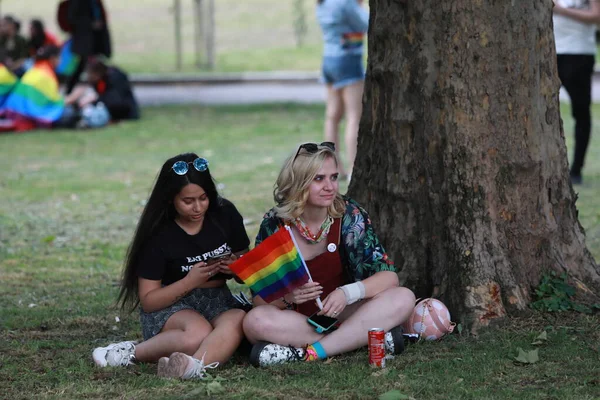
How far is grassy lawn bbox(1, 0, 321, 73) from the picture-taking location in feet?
77.6

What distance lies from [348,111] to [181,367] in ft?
16.7

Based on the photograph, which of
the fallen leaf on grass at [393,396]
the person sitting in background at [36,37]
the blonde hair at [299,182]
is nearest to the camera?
the fallen leaf on grass at [393,396]

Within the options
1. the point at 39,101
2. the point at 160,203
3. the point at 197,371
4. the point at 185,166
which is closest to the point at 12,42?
the point at 39,101

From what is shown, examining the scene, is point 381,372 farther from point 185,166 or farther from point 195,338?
point 185,166

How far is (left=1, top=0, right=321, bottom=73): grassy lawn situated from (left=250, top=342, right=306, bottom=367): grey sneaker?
1762 cm

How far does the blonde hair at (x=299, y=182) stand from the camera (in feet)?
14.1

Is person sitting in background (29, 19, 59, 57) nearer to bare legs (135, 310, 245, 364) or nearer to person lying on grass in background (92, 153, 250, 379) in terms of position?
person lying on grass in background (92, 153, 250, 379)

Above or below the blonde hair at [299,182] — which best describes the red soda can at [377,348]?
below

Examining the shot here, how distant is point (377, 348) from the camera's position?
159 inches

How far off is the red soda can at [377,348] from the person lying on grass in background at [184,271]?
0.58 metres

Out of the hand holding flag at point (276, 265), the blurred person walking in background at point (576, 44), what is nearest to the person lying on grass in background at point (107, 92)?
the blurred person walking in background at point (576, 44)

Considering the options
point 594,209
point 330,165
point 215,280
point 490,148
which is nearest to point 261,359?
point 215,280

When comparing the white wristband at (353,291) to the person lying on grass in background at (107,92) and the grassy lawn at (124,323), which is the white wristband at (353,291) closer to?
the grassy lawn at (124,323)

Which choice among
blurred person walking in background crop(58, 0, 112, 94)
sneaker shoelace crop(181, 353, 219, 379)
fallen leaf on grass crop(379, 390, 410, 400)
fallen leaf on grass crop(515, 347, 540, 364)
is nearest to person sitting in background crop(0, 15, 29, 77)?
blurred person walking in background crop(58, 0, 112, 94)
